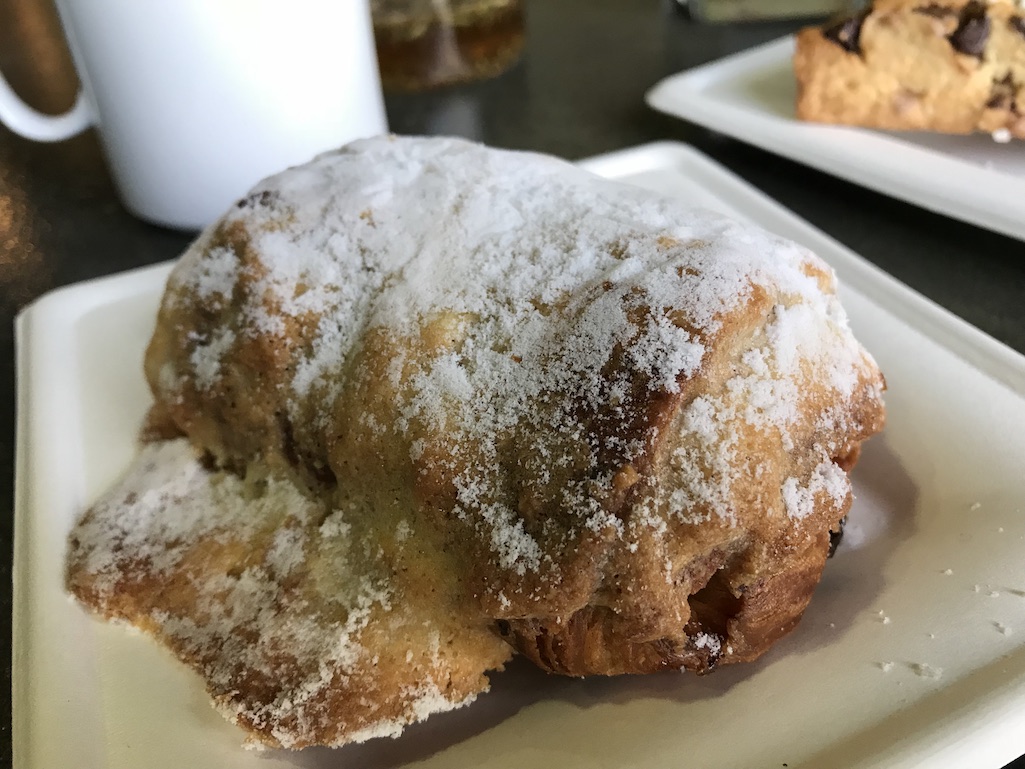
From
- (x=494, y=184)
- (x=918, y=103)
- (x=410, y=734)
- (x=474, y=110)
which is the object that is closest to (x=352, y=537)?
(x=410, y=734)

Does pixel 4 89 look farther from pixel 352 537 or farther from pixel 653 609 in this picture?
pixel 653 609

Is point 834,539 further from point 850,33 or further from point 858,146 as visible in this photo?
point 850,33

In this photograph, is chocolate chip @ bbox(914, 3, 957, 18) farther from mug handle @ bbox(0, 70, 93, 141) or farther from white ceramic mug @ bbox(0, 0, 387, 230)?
mug handle @ bbox(0, 70, 93, 141)

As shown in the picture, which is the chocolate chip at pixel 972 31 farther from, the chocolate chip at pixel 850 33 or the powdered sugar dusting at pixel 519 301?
the powdered sugar dusting at pixel 519 301

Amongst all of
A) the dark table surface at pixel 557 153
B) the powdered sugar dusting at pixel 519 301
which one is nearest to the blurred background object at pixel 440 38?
the dark table surface at pixel 557 153

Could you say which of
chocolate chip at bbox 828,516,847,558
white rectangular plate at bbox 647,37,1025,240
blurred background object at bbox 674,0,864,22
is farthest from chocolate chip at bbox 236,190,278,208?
blurred background object at bbox 674,0,864,22

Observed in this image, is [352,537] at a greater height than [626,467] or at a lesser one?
lesser

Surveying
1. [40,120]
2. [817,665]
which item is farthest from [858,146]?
[40,120]
